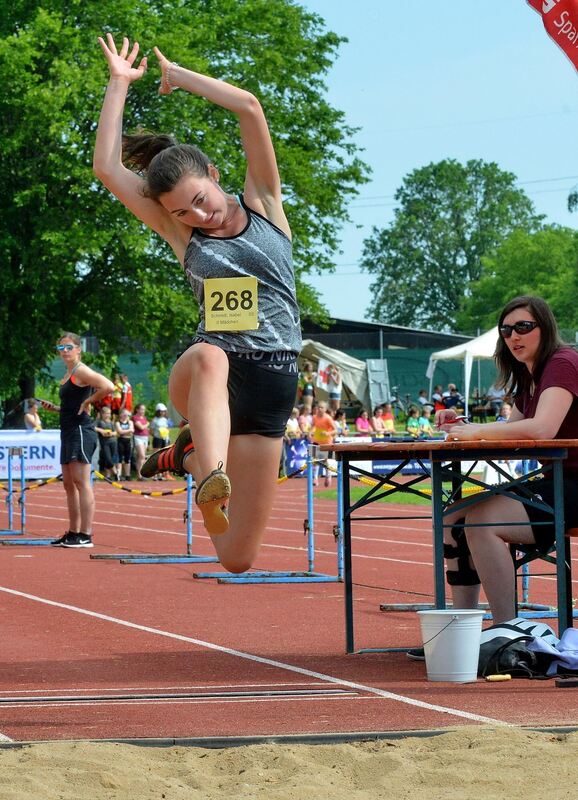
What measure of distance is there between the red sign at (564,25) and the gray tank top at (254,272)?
5771 millimetres

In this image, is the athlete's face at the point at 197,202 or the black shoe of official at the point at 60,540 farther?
the black shoe of official at the point at 60,540

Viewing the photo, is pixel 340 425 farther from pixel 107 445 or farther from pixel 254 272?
pixel 254 272

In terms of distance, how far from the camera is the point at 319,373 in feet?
121

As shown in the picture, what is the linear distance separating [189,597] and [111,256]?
26650 mm

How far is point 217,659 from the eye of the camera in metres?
6.63

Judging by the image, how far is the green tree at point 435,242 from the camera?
339 feet

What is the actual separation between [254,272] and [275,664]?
2.16 metres

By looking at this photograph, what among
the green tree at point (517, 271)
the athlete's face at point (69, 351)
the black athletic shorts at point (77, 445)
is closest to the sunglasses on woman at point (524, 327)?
the black athletic shorts at point (77, 445)

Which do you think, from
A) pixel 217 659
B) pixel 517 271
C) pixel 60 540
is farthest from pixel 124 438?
pixel 517 271

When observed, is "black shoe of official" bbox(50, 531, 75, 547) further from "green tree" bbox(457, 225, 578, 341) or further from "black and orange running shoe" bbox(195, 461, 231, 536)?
"green tree" bbox(457, 225, 578, 341)

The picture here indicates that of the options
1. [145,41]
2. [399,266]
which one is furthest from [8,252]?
[399,266]

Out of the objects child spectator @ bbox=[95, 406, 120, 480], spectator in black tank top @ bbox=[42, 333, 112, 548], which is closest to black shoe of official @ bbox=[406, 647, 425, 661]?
spectator in black tank top @ bbox=[42, 333, 112, 548]

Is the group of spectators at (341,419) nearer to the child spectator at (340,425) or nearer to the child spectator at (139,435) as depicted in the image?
the child spectator at (340,425)

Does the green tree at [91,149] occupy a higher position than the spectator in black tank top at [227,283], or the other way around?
the green tree at [91,149]
